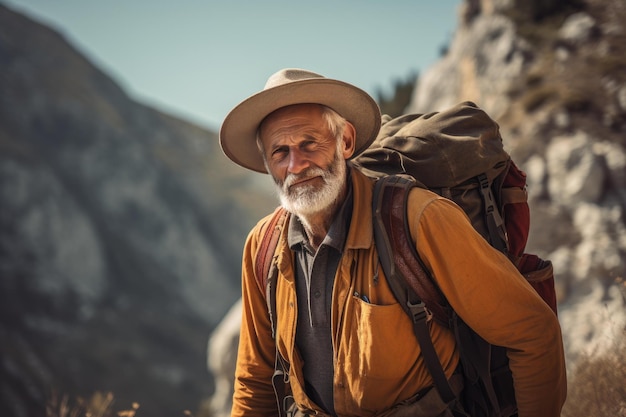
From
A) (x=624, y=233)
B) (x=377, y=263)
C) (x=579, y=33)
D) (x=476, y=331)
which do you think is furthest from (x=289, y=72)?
(x=579, y=33)

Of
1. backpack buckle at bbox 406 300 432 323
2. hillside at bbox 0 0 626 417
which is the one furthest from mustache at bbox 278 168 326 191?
hillside at bbox 0 0 626 417

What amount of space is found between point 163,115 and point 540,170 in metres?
56.4

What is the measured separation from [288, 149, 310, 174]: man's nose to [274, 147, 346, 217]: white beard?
23 mm

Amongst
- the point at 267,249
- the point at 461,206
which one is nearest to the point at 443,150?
the point at 461,206

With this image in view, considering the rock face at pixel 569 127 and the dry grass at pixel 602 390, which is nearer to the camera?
the dry grass at pixel 602 390

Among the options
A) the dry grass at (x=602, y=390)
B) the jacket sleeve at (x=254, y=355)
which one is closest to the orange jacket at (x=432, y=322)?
the jacket sleeve at (x=254, y=355)

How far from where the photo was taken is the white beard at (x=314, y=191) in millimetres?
2438

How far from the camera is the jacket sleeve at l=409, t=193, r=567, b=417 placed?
2.06 metres

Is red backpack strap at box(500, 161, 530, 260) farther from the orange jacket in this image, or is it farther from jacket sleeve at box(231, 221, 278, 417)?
jacket sleeve at box(231, 221, 278, 417)

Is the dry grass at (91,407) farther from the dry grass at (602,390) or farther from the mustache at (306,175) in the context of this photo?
the dry grass at (602,390)

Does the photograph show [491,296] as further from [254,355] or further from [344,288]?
[254,355]

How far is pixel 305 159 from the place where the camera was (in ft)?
8.14

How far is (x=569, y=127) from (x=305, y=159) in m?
11.9

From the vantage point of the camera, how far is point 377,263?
2225 millimetres
